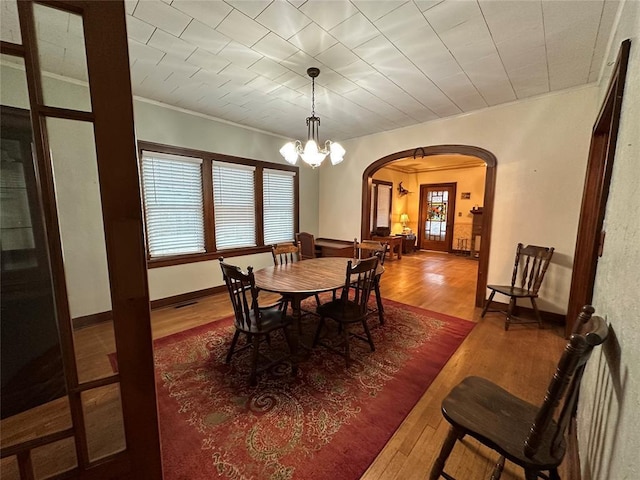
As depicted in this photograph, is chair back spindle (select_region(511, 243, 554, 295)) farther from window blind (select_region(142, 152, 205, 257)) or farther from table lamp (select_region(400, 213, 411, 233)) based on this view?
table lamp (select_region(400, 213, 411, 233))

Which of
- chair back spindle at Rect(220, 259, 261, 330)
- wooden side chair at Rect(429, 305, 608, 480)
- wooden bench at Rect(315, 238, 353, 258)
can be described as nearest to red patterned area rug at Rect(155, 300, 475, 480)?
chair back spindle at Rect(220, 259, 261, 330)

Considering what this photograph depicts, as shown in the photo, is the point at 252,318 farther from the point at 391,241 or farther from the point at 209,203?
the point at 391,241

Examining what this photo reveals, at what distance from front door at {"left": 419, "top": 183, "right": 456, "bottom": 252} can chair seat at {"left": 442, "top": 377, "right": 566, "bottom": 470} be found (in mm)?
7518

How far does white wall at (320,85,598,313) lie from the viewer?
2.94 m

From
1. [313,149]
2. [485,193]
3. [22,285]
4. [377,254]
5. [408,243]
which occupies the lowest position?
[408,243]

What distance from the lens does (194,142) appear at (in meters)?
3.79

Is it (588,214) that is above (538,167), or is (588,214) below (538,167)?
below

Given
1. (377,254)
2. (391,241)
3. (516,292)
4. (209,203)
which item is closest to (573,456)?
(377,254)

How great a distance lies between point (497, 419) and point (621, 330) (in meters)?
0.64

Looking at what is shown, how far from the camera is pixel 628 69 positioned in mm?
1298

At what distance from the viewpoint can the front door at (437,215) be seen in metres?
8.12

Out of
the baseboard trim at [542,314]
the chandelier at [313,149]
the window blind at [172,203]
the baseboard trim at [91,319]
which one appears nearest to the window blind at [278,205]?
the window blind at [172,203]

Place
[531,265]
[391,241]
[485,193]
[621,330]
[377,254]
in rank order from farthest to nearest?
1. [391,241]
2. [485,193]
3. [531,265]
4. [377,254]
5. [621,330]

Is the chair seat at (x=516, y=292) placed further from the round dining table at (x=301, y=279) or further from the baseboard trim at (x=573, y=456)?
Answer: the baseboard trim at (x=573, y=456)
